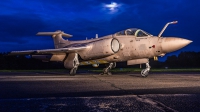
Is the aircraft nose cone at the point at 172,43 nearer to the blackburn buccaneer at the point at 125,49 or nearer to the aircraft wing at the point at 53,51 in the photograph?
the blackburn buccaneer at the point at 125,49

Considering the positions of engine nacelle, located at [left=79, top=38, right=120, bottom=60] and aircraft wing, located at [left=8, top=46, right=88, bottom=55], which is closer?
engine nacelle, located at [left=79, top=38, right=120, bottom=60]

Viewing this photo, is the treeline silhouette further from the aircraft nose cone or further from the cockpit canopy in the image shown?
the aircraft nose cone

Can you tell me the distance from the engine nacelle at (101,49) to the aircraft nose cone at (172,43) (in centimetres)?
378

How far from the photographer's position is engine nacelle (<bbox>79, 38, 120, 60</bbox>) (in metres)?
16.2

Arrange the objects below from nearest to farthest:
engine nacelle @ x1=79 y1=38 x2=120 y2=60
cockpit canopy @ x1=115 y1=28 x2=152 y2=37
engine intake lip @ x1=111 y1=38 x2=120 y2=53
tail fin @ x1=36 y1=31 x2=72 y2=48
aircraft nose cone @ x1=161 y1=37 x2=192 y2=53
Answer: aircraft nose cone @ x1=161 y1=37 x2=192 y2=53, cockpit canopy @ x1=115 y1=28 x2=152 y2=37, engine nacelle @ x1=79 y1=38 x2=120 y2=60, engine intake lip @ x1=111 y1=38 x2=120 y2=53, tail fin @ x1=36 y1=31 x2=72 y2=48

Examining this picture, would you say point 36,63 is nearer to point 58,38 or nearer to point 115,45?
point 58,38

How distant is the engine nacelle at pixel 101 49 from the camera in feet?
53.0

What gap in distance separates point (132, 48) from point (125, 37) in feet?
3.43

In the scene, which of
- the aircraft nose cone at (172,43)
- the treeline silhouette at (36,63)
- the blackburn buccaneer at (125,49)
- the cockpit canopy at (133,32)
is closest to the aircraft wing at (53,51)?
the blackburn buccaneer at (125,49)

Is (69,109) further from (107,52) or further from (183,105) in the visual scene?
(107,52)

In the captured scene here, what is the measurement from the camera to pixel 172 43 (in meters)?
13.2

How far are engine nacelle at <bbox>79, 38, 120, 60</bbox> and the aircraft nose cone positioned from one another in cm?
378

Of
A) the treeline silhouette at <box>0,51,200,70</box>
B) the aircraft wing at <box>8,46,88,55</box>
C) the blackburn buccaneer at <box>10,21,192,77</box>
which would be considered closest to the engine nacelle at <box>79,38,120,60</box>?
the blackburn buccaneer at <box>10,21,192,77</box>

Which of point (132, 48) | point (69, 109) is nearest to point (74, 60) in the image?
point (132, 48)
